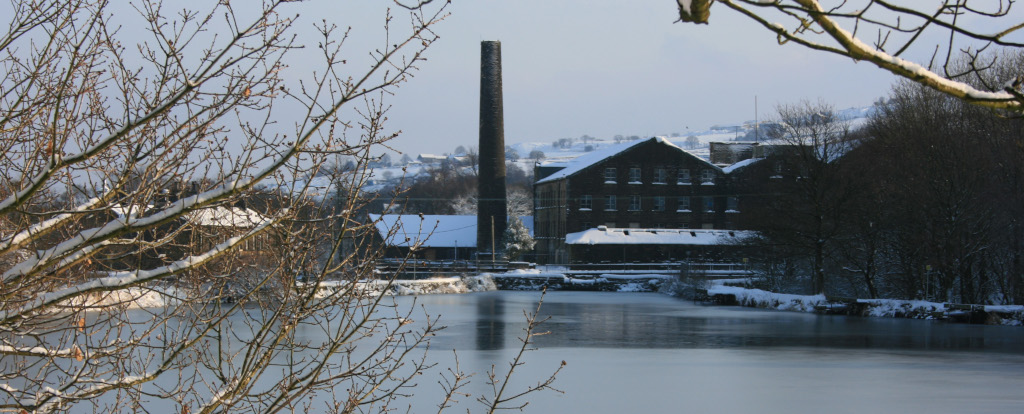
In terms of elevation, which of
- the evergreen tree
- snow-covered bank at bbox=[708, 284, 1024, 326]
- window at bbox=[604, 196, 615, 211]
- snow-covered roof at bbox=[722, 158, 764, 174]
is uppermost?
snow-covered roof at bbox=[722, 158, 764, 174]

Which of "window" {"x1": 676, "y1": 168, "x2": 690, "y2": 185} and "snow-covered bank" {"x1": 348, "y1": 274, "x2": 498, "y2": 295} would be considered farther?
"window" {"x1": 676, "y1": 168, "x2": 690, "y2": 185}

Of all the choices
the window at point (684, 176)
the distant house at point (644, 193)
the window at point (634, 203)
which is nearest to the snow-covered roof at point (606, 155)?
the distant house at point (644, 193)

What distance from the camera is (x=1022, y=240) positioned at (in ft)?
87.0

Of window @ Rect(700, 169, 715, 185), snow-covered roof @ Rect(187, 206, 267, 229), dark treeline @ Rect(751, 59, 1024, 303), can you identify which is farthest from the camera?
window @ Rect(700, 169, 715, 185)

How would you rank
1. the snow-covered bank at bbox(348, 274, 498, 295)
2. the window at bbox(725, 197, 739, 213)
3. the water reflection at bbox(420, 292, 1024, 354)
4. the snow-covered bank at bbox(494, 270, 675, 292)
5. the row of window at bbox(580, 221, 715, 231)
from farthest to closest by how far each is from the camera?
1. the window at bbox(725, 197, 739, 213)
2. the row of window at bbox(580, 221, 715, 231)
3. the snow-covered bank at bbox(494, 270, 675, 292)
4. the snow-covered bank at bbox(348, 274, 498, 295)
5. the water reflection at bbox(420, 292, 1024, 354)

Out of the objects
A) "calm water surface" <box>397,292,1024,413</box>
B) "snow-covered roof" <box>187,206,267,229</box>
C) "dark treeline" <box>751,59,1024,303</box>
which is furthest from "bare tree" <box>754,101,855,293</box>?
"snow-covered roof" <box>187,206,267,229</box>

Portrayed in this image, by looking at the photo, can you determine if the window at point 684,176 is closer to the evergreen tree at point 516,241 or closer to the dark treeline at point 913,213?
the evergreen tree at point 516,241

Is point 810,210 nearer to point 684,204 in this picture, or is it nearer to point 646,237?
point 646,237

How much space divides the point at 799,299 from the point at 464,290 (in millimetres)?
18239

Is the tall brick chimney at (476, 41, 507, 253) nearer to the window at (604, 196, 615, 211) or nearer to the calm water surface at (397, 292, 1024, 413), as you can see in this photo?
the window at (604, 196, 615, 211)

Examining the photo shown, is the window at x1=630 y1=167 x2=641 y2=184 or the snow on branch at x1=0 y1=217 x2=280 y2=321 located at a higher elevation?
the window at x1=630 y1=167 x2=641 y2=184

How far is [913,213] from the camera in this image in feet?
94.9

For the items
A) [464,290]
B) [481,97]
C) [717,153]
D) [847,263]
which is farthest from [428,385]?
[717,153]

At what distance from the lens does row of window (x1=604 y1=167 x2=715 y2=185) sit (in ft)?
185
